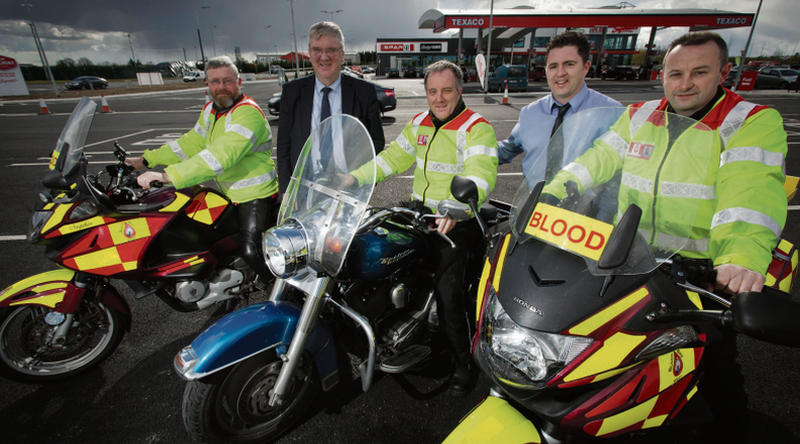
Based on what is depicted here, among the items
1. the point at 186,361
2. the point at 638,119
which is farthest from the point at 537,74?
the point at 186,361

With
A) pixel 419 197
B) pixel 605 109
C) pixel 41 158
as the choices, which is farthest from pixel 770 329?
pixel 41 158

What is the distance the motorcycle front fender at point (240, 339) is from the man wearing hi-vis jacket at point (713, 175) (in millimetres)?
1360

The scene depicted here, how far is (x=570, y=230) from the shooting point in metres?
1.22

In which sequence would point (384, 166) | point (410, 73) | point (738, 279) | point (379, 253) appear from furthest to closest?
point (410, 73)
point (384, 166)
point (379, 253)
point (738, 279)

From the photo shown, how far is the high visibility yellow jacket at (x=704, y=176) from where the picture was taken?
4.05ft

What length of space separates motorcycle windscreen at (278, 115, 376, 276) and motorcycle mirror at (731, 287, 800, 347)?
1247 millimetres

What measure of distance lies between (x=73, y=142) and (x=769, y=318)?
3.42 m

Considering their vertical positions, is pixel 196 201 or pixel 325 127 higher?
pixel 325 127

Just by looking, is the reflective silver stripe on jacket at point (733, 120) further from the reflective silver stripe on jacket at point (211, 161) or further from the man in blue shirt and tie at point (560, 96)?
the reflective silver stripe on jacket at point (211, 161)

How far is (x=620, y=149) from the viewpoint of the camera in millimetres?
1396

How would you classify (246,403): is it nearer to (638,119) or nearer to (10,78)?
(638,119)

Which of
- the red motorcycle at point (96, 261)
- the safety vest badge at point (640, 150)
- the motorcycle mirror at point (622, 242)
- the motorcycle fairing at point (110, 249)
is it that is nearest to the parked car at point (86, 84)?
the red motorcycle at point (96, 261)

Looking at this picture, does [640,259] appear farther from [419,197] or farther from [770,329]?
[419,197]

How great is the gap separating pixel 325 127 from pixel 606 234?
1362 millimetres
